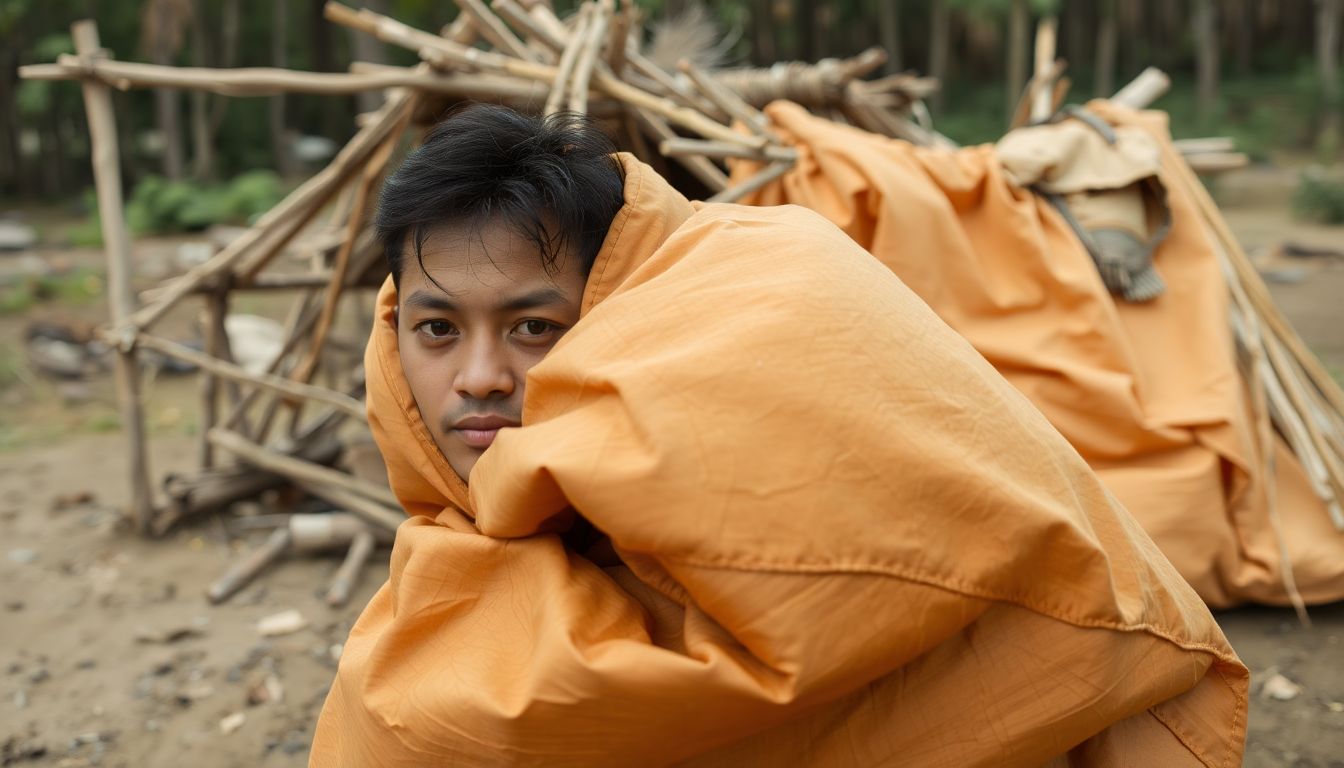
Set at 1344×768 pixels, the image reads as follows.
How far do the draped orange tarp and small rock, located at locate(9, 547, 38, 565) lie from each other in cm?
322

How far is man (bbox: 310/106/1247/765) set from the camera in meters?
1.29

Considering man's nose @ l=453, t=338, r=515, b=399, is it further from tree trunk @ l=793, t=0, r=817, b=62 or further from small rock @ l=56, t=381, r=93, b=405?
tree trunk @ l=793, t=0, r=817, b=62

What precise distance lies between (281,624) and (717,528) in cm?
290

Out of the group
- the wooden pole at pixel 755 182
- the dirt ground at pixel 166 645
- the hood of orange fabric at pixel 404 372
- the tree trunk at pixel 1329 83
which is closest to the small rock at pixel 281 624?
the dirt ground at pixel 166 645

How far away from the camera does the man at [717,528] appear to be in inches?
50.8

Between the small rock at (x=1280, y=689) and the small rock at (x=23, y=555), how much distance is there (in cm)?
427

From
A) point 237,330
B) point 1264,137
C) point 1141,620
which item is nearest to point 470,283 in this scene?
point 1141,620

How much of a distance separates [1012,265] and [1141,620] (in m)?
1.91

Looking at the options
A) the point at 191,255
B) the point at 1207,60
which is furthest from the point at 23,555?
the point at 1207,60

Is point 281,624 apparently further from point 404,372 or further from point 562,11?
point 562,11

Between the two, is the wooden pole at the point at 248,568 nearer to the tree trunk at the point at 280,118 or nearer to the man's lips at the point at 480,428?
the man's lips at the point at 480,428

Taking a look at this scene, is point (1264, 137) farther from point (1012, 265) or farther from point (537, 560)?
point (537, 560)

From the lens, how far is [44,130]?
61.2 ft

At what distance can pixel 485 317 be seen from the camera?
5.45ft
